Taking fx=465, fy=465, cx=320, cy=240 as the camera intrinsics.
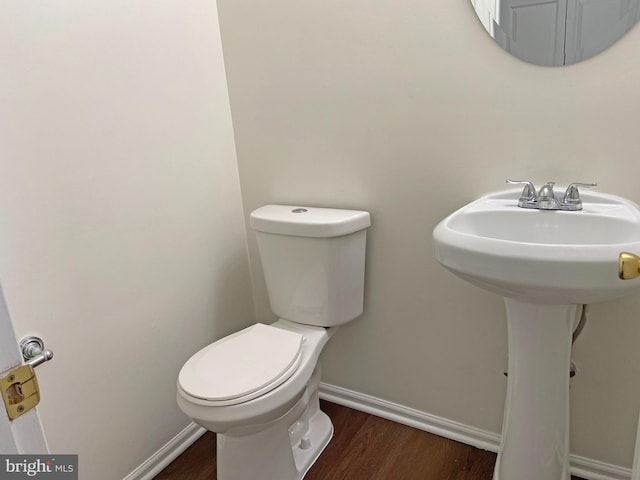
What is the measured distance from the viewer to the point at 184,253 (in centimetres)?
160

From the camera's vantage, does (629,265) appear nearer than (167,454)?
Yes

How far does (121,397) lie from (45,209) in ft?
2.03

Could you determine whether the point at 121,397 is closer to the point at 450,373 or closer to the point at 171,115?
the point at 171,115

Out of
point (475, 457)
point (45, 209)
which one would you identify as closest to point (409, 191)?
point (475, 457)

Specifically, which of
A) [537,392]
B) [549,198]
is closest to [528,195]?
[549,198]

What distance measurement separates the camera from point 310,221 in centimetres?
146

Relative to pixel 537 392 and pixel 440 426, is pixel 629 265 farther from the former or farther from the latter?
pixel 440 426

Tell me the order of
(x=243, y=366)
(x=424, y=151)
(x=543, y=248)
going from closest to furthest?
(x=543, y=248) → (x=243, y=366) → (x=424, y=151)

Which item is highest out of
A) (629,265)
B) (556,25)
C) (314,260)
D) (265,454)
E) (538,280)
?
(556,25)

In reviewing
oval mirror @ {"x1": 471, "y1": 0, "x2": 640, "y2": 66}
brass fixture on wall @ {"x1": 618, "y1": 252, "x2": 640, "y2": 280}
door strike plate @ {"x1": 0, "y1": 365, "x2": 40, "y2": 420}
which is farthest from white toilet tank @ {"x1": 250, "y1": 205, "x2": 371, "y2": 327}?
door strike plate @ {"x1": 0, "y1": 365, "x2": 40, "y2": 420}

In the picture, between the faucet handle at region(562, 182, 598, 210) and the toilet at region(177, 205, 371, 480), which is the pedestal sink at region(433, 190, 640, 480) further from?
the toilet at region(177, 205, 371, 480)

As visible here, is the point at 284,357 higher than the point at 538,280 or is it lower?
lower

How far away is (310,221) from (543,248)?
748 millimetres

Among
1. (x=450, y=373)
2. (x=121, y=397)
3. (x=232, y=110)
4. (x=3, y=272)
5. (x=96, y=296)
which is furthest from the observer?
(x=232, y=110)
